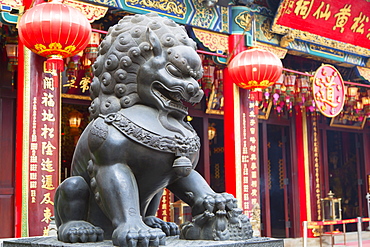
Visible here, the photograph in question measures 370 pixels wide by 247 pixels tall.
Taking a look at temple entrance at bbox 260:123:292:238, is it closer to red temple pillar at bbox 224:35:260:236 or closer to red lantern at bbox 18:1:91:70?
red temple pillar at bbox 224:35:260:236

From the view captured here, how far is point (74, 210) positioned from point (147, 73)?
26.5 inches

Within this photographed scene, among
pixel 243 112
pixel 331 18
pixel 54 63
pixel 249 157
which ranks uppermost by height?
pixel 331 18

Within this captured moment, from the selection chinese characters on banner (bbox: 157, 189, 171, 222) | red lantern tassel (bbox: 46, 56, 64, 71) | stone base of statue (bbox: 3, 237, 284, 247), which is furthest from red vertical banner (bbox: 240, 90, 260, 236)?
stone base of statue (bbox: 3, 237, 284, 247)

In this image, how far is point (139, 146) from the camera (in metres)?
2.10

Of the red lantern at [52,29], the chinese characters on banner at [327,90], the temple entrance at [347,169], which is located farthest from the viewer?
the temple entrance at [347,169]

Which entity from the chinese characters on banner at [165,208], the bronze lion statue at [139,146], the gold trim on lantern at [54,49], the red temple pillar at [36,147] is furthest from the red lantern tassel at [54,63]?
the chinese characters on banner at [165,208]

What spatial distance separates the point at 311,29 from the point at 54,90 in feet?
13.6

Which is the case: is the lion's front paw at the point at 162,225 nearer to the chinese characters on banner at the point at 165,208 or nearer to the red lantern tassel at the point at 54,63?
the red lantern tassel at the point at 54,63

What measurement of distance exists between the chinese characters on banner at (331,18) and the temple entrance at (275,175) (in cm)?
219

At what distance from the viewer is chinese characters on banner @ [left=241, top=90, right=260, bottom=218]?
22.0ft

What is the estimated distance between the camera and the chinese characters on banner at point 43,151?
4.81m

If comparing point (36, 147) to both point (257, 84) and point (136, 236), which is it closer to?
point (257, 84)

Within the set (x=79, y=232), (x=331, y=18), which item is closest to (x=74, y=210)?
(x=79, y=232)

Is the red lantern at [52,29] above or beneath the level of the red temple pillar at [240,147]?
above
